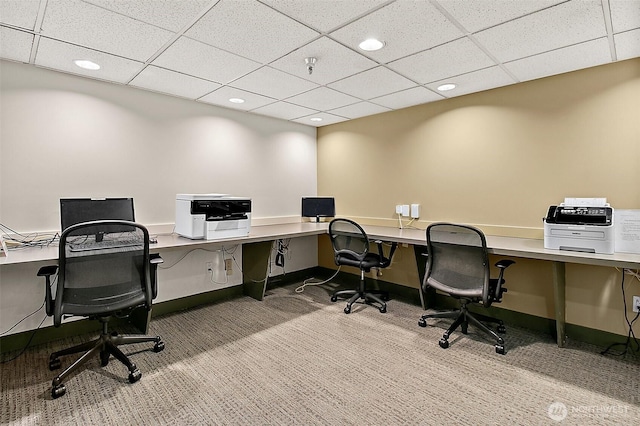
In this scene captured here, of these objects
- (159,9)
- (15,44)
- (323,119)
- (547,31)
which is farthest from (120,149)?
(547,31)

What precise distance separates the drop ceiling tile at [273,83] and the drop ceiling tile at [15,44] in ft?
4.82

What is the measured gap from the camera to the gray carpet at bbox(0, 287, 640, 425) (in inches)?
71.9

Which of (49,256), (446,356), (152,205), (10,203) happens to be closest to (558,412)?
(446,356)

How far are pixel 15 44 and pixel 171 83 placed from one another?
1085 millimetres

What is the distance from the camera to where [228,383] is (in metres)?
2.15

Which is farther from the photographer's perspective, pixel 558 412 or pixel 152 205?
pixel 152 205

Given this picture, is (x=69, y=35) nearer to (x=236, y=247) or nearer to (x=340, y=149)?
(x=236, y=247)

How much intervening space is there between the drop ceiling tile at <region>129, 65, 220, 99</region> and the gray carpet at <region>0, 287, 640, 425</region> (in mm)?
2309

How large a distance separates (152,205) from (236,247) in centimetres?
110

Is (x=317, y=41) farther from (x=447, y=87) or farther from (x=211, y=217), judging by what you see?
(x=211, y=217)

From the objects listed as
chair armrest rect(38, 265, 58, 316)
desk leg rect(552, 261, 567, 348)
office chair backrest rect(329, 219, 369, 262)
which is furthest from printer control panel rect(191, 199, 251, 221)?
desk leg rect(552, 261, 567, 348)

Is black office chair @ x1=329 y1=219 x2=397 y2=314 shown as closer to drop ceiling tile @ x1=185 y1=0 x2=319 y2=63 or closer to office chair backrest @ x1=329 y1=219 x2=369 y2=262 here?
office chair backrest @ x1=329 y1=219 x2=369 y2=262

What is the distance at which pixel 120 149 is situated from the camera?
313 centimetres

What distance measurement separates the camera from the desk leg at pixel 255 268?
374cm
